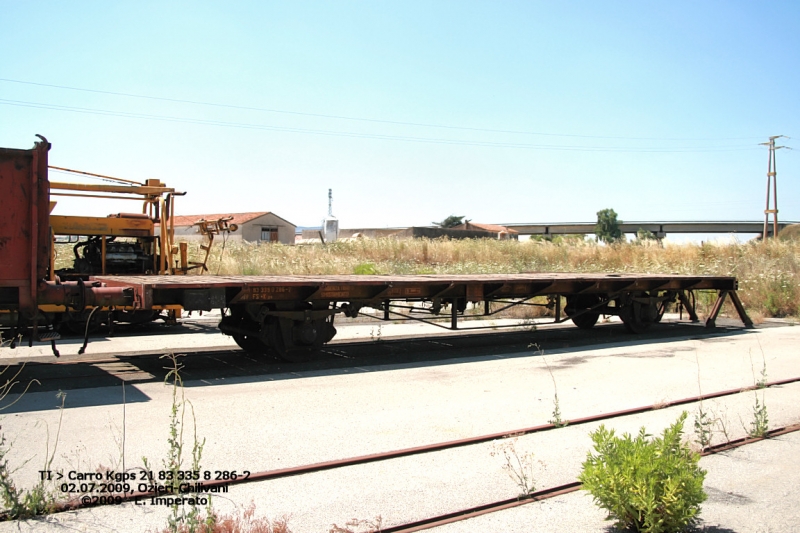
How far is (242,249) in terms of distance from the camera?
26500 millimetres

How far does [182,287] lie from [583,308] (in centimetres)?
984

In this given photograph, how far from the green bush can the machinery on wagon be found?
20.3ft

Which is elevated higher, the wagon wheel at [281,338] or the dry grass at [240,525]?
the wagon wheel at [281,338]

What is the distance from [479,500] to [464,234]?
141 feet

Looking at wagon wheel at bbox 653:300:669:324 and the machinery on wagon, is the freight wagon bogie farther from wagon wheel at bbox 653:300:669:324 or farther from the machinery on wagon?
wagon wheel at bbox 653:300:669:324

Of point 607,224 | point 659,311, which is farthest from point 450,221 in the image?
point 659,311

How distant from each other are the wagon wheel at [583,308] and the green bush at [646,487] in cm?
1010

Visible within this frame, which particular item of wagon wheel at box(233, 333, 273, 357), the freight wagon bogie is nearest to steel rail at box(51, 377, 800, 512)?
the freight wagon bogie

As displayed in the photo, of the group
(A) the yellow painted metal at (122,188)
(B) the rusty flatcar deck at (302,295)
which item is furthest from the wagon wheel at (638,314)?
(A) the yellow painted metal at (122,188)

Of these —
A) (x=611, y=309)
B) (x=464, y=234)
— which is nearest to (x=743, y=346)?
(x=611, y=309)

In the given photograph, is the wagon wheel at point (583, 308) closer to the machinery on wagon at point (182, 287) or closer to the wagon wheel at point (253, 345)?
the machinery on wagon at point (182, 287)

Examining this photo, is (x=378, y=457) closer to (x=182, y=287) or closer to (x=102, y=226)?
(x=182, y=287)

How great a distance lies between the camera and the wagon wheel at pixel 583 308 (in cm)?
1512

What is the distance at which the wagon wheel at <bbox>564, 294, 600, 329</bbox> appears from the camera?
15.1 meters
